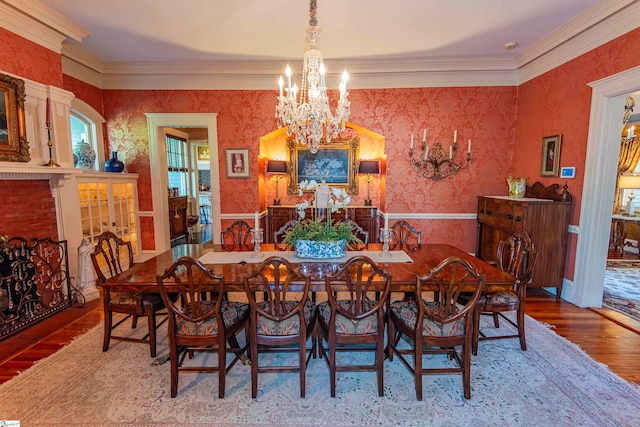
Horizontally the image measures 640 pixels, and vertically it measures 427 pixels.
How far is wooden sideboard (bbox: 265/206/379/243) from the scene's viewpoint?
509 centimetres

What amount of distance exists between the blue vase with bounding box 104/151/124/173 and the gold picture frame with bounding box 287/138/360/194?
102 inches

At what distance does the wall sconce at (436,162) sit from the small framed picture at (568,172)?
1.22 m

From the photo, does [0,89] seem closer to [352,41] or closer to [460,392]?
[352,41]

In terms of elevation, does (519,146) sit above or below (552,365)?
above

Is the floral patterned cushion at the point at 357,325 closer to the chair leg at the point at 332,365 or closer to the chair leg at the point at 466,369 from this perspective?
the chair leg at the point at 332,365

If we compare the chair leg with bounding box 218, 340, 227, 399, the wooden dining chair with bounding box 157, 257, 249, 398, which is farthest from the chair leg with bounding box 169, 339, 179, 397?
the chair leg with bounding box 218, 340, 227, 399

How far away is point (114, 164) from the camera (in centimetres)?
450

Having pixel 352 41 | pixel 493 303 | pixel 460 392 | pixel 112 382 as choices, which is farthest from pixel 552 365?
pixel 352 41

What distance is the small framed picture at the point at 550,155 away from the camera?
12.0ft

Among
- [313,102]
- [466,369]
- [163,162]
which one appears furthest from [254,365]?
[163,162]

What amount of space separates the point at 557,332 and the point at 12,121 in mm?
5269

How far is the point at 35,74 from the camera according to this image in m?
2.98

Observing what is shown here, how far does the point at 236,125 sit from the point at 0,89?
8.31 ft

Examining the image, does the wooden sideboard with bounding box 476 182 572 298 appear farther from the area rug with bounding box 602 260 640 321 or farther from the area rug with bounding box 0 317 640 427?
the area rug with bounding box 0 317 640 427
